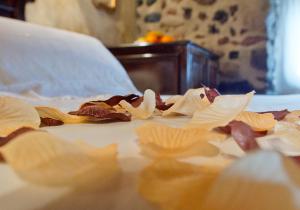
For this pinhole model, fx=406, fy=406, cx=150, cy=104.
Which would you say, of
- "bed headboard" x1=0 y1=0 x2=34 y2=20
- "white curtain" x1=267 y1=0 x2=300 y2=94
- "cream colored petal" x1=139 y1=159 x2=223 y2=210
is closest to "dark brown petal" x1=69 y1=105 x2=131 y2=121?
"cream colored petal" x1=139 y1=159 x2=223 y2=210

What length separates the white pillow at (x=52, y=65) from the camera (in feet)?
4.95

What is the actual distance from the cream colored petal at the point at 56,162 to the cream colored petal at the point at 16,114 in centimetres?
21

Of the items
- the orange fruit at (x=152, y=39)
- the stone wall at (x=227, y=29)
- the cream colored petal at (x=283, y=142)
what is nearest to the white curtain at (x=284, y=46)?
the stone wall at (x=227, y=29)

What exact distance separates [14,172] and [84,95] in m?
1.36

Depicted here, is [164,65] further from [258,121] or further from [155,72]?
[258,121]

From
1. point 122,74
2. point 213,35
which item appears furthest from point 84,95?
point 213,35

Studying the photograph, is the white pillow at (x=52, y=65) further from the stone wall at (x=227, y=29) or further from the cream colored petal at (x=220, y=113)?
the stone wall at (x=227, y=29)

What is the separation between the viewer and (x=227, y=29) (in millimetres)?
3352

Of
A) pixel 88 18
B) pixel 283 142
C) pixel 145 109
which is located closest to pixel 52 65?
pixel 145 109

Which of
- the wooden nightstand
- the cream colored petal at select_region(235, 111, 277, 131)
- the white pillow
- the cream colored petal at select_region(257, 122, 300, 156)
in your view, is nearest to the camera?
the cream colored petal at select_region(257, 122, 300, 156)

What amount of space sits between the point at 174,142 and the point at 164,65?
2.34 m

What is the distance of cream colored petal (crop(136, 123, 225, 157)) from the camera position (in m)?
0.35

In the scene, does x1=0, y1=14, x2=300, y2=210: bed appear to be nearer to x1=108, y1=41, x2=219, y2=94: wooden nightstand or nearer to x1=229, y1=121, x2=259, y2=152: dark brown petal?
x1=229, y1=121, x2=259, y2=152: dark brown petal

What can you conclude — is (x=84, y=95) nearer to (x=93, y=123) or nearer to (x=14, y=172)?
(x=93, y=123)
